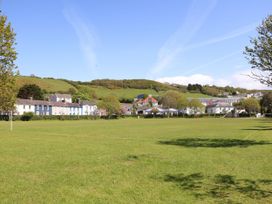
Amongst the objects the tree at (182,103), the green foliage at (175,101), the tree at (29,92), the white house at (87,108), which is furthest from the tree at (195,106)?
the tree at (29,92)

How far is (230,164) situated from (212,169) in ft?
5.66

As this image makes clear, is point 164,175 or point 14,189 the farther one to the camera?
point 164,175

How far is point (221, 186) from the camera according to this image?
10.8m

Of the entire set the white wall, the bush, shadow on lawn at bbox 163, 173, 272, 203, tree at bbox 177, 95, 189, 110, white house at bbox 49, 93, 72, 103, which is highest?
white house at bbox 49, 93, 72, 103

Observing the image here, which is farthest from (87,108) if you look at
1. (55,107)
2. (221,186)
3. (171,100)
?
(221,186)

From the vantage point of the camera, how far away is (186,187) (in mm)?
10617

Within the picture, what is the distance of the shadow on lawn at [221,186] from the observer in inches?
389

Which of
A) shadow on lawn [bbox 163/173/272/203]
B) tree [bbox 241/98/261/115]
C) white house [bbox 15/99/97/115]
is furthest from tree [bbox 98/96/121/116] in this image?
shadow on lawn [bbox 163/173/272/203]

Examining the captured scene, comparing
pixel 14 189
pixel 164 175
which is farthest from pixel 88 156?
pixel 14 189

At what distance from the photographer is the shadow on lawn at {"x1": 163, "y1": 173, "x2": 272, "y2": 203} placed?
9891mm

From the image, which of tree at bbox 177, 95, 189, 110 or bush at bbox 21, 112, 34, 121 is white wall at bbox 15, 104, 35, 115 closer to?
bush at bbox 21, 112, 34, 121

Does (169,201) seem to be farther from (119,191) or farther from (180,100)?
(180,100)

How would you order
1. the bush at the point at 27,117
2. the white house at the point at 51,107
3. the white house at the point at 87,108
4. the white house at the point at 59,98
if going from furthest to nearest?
the white house at the point at 59,98 < the white house at the point at 87,108 < the white house at the point at 51,107 < the bush at the point at 27,117

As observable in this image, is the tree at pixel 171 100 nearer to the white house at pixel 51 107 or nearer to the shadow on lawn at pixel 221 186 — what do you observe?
the white house at pixel 51 107
